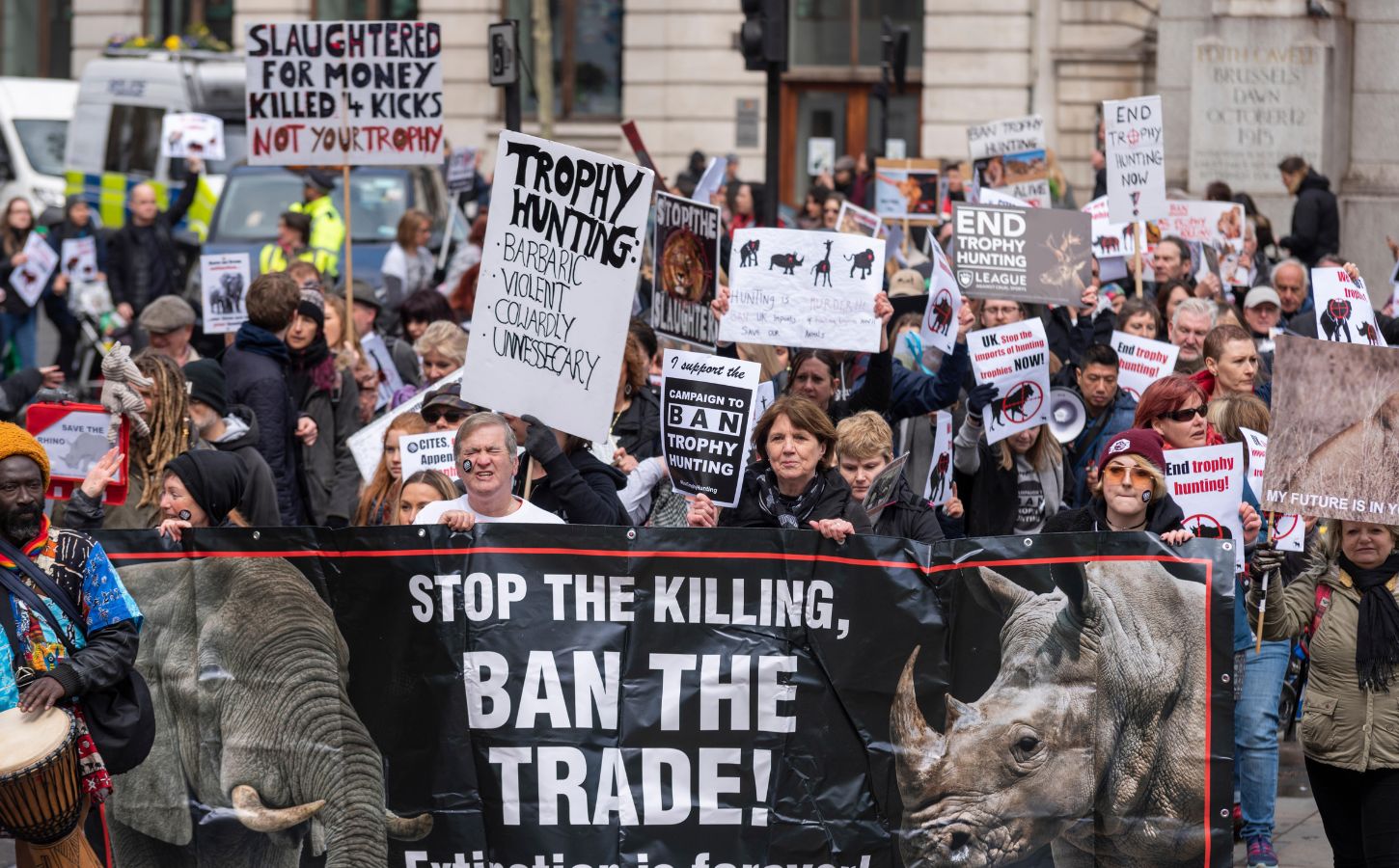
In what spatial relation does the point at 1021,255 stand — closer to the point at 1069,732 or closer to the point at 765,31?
the point at 765,31

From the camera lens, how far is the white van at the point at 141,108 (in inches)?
934

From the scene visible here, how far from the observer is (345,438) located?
9.45 m

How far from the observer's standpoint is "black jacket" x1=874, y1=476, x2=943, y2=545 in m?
7.22

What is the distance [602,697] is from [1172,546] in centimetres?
174

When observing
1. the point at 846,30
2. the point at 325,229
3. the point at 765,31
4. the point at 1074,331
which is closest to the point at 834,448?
the point at 1074,331

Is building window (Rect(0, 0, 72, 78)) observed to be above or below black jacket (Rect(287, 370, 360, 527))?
above

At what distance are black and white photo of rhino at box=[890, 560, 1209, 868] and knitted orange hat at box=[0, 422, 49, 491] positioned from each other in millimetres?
2558

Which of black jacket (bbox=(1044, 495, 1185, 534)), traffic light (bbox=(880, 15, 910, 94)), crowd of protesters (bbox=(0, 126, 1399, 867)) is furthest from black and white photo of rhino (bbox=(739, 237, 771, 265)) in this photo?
traffic light (bbox=(880, 15, 910, 94))

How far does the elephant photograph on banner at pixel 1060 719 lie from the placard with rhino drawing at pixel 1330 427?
→ 0.51 m

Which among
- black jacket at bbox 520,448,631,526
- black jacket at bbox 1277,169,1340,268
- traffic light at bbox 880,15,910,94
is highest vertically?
traffic light at bbox 880,15,910,94

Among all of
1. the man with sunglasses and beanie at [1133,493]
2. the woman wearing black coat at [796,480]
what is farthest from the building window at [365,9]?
the man with sunglasses and beanie at [1133,493]

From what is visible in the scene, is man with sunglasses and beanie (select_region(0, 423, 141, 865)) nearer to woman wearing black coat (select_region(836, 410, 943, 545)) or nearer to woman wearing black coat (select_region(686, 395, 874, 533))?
woman wearing black coat (select_region(686, 395, 874, 533))

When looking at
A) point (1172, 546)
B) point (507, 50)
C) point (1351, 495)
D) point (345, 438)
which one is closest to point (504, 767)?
point (1172, 546)

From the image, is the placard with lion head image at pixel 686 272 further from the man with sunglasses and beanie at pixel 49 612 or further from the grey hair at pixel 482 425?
the man with sunglasses and beanie at pixel 49 612
